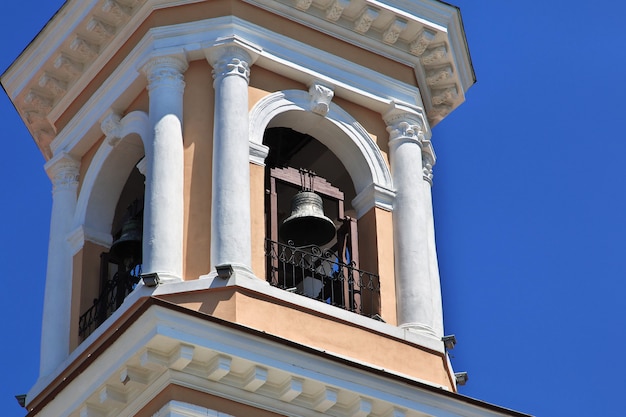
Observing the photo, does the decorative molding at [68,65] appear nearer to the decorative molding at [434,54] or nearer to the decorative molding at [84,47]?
the decorative molding at [84,47]

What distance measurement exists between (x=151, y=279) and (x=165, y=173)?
1421mm

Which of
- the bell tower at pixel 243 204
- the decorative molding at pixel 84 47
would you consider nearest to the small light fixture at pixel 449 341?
the bell tower at pixel 243 204

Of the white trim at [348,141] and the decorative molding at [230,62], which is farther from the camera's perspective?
the white trim at [348,141]

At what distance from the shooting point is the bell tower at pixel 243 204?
2231 centimetres

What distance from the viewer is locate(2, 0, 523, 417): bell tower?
73.2 ft

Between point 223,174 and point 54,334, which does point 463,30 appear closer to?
point 223,174

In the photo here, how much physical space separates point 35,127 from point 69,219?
1642mm

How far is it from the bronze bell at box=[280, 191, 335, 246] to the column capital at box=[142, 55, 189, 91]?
Result: 6.03 ft

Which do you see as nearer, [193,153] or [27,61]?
[193,153]

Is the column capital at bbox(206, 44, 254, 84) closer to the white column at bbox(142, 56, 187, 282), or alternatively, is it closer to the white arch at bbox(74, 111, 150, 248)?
the white column at bbox(142, 56, 187, 282)

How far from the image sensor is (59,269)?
25.5m

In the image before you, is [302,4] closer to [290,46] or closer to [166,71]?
[290,46]

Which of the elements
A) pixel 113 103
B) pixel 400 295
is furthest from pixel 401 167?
pixel 113 103

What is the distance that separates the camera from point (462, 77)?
26.9 m
